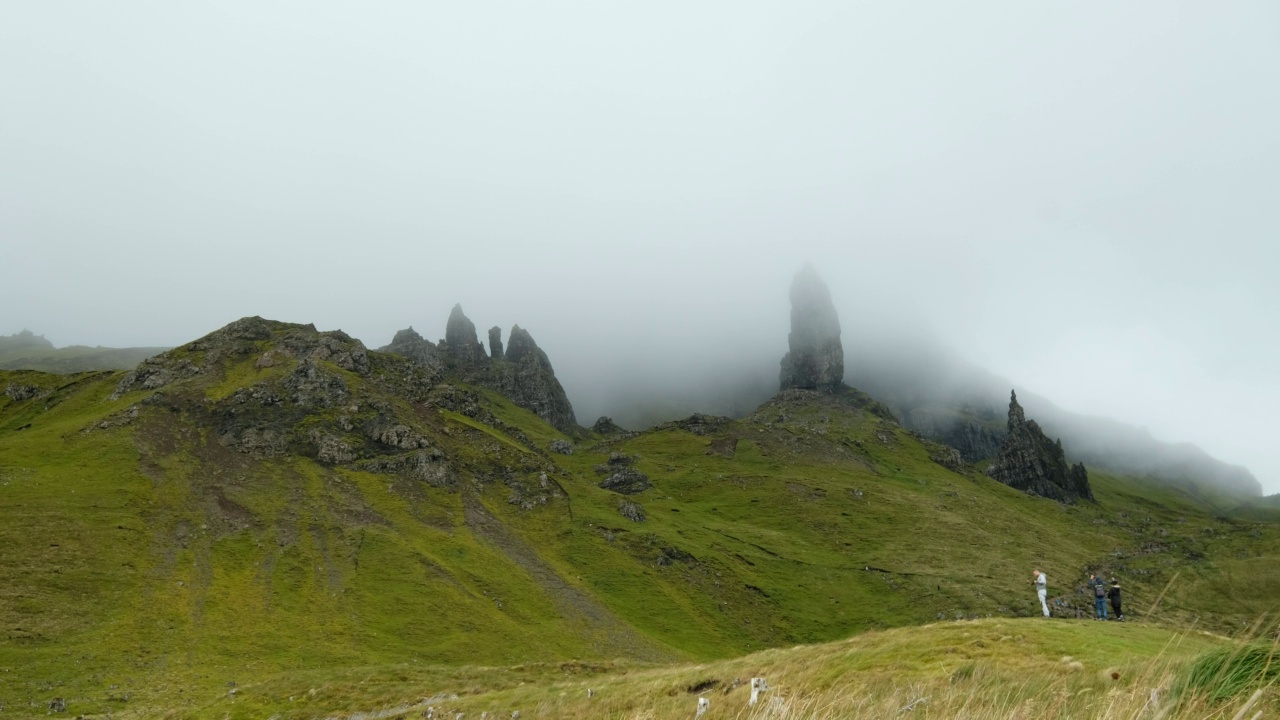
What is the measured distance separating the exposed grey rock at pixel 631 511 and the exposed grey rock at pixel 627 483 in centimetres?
2660

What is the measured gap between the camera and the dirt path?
77188 millimetres

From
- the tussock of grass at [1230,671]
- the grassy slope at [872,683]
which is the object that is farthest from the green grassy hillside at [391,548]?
the tussock of grass at [1230,671]

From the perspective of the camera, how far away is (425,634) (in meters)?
71.2

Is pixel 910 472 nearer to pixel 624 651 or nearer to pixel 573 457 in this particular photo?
pixel 573 457

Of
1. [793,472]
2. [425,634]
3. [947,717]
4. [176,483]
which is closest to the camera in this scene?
[947,717]

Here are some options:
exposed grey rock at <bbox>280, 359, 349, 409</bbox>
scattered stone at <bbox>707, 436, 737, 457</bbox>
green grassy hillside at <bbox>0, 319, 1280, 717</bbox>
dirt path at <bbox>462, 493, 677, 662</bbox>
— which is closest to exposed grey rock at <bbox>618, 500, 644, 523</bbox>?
green grassy hillside at <bbox>0, 319, 1280, 717</bbox>

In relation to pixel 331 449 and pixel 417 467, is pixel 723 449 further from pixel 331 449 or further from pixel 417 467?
pixel 331 449

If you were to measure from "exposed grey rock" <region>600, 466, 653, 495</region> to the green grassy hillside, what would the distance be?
11.9 feet

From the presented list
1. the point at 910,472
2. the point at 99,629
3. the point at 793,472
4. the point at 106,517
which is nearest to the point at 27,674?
the point at 99,629

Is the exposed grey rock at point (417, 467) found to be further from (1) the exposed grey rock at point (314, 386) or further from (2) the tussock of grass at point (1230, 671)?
(2) the tussock of grass at point (1230, 671)

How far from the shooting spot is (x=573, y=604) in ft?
287

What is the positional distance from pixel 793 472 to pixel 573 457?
6526cm

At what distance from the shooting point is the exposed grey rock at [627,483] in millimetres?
154500

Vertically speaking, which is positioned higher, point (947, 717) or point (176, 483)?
point (947, 717)
